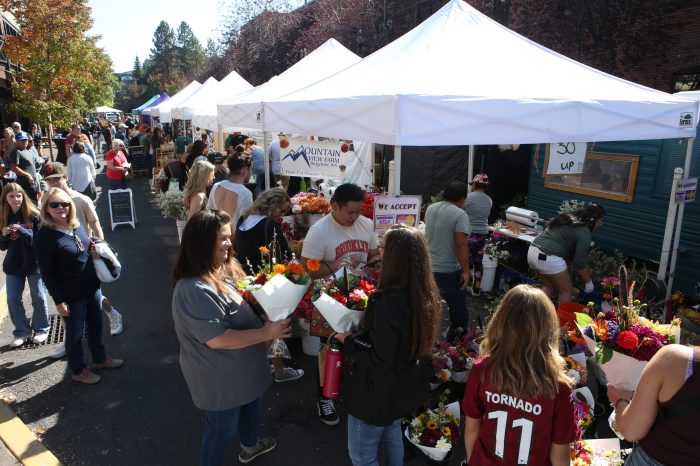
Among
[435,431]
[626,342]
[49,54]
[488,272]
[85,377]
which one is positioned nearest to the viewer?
[626,342]

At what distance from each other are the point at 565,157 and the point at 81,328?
4877 millimetres

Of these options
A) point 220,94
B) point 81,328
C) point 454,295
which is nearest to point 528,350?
point 454,295

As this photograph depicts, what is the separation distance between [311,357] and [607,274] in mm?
3696

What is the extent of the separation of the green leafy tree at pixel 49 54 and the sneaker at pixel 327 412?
17908 millimetres

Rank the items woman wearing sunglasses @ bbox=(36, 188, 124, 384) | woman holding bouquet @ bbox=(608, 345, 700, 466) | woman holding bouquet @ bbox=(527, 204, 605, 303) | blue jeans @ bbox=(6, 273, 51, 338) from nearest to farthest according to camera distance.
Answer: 1. woman holding bouquet @ bbox=(608, 345, 700, 466)
2. woman wearing sunglasses @ bbox=(36, 188, 124, 384)
3. woman holding bouquet @ bbox=(527, 204, 605, 303)
4. blue jeans @ bbox=(6, 273, 51, 338)

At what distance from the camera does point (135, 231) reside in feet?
32.2

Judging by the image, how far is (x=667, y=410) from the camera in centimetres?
177

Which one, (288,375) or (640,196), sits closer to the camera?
(288,375)

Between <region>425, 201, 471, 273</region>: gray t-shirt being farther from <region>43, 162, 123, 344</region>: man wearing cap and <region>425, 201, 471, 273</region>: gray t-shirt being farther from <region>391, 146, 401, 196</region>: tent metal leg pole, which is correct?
<region>43, 162, 123, 344</region>: man wearing cap

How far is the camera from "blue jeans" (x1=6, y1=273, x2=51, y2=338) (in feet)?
15.5

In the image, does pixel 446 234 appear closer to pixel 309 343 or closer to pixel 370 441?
pixel 309 343

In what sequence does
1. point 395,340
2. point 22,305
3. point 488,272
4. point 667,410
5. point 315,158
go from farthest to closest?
point 488,272 < point 315,158 < point 22,305 < point 395,340 < point 667,410

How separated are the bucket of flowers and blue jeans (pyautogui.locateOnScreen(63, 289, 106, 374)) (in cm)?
390

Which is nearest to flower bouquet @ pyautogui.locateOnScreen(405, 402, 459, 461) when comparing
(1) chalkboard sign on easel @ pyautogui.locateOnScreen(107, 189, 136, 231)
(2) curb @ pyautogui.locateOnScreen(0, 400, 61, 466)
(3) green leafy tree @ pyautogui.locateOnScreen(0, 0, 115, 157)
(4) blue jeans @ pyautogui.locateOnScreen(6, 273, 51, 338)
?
(2) curb @ pyautogui.locateOnScreen(0, 400, 61, 466)
